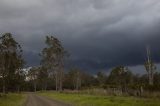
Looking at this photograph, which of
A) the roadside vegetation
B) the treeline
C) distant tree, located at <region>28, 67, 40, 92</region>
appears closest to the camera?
the roadside vegetation

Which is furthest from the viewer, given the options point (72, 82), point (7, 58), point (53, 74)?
point (72, 82)

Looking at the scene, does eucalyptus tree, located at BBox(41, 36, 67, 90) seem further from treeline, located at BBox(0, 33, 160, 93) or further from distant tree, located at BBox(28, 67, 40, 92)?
distant tree, located at BBox(28, 67, 40, 92)

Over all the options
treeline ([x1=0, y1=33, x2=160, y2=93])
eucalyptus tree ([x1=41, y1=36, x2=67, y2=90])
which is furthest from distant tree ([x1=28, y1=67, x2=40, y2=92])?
eucalyptus tree ([x1=41, y1=36, x2=67, y2=90])

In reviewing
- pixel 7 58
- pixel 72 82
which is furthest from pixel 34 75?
pixel 7 58

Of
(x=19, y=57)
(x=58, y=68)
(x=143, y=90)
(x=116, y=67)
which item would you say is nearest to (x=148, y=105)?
(x=143, y=90)

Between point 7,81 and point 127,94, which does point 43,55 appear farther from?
point 127,94

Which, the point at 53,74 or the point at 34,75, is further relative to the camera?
the point at 34,75

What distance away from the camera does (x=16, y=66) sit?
3258 inches

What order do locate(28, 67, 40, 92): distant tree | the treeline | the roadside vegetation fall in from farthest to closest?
locate(28, 67, 40, 92): distant tree < the treeline < the roadside vegetation

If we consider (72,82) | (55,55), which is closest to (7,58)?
(55,55)

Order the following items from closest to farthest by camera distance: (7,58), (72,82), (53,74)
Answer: (7,58)
(53,74)
(72,82)

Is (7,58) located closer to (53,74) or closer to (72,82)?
(53,74)

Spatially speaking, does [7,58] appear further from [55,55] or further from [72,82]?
[72,82]

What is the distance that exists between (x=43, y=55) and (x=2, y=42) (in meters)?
36.8
